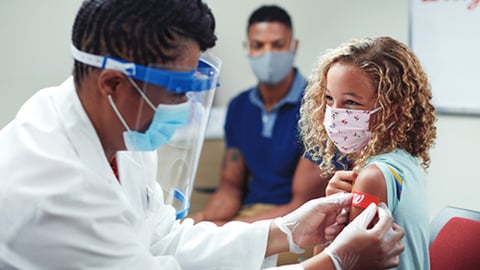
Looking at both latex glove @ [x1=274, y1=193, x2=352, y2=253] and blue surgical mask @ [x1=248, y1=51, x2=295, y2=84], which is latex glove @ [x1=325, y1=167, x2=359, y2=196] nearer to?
latex glove @ [x1=274, y1=193, x2=352, y2=253]

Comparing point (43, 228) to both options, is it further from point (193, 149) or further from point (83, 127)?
point (193, 149)

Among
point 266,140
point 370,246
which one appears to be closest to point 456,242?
point 370,246

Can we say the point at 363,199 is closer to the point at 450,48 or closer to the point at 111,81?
the point at 111,81

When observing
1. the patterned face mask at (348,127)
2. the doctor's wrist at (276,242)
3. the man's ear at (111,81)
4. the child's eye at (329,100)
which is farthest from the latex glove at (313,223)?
the man's ear at (111,81)

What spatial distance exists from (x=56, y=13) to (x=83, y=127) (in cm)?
130

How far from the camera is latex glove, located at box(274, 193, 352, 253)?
157 centimetres

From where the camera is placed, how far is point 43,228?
1.26m

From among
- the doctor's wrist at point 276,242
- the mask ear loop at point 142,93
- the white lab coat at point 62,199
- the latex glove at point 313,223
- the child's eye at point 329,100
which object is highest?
the mask ear loop at point 142,93

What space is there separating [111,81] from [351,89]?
571mm

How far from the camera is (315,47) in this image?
3.42 meters

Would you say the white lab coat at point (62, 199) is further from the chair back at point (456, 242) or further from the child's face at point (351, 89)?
the chair back at point (456, 242)

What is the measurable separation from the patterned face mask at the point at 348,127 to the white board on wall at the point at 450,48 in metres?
1.48

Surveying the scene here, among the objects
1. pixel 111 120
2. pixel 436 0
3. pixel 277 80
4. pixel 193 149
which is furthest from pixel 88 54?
pixel 436 0

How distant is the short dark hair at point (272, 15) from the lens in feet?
10.6
